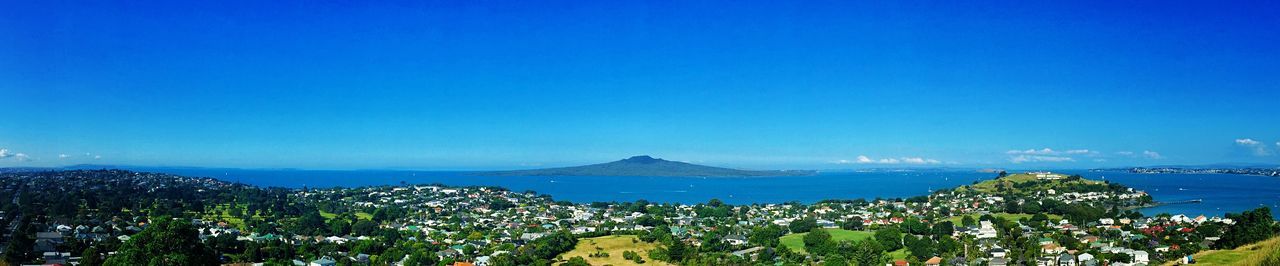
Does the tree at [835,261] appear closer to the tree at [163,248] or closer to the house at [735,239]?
the house at [735,239]

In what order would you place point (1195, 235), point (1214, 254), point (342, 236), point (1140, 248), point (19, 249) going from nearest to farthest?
point (1214, 254) < point (19, 249) < point (1140, 248) < point (1195, 235) < point (342, 236)

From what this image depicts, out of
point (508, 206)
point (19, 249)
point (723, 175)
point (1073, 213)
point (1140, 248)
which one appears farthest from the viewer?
point (723, 175)

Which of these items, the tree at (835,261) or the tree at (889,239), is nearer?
the tree at (835,261)

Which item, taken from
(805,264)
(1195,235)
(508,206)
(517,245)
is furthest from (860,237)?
(508,206)

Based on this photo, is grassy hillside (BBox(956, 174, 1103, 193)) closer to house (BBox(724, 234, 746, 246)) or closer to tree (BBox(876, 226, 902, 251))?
tree (BBox(876, 226, 902, 251))

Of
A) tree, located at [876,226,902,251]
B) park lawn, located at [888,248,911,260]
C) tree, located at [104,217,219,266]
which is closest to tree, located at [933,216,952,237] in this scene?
tree, located at [876,226,902,251]

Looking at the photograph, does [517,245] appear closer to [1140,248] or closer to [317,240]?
[317,240]

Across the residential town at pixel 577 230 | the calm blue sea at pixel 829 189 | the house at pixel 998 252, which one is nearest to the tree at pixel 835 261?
the residential town at pixel 577 230

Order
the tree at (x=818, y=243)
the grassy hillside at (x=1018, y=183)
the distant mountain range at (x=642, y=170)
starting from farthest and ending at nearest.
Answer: the distant mountain range at (x=642, y=170) → the grassy hillside at (x=1018, y=183) → the tree at (x=818, y=243)
